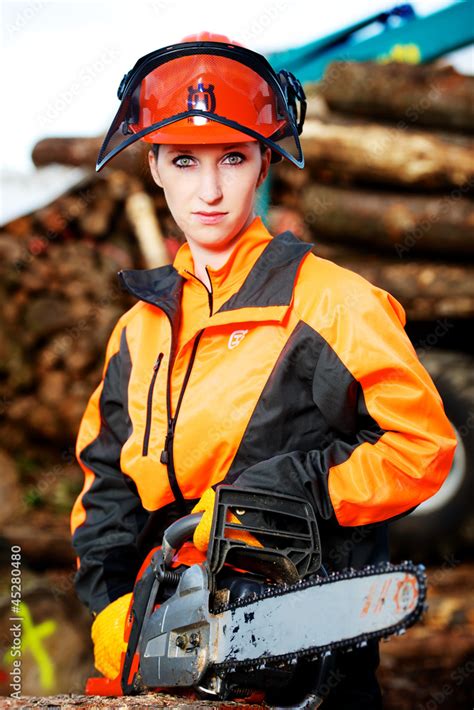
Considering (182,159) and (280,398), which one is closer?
(280,398)

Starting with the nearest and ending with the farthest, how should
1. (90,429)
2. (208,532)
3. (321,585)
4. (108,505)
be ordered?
(321,585) → (208,532) → (108,505) → (90,429)

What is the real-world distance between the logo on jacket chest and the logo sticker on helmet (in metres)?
0.53

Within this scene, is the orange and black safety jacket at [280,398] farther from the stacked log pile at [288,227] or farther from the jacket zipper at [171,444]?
the stacked log pile at [288,227]

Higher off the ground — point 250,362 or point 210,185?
point 210,185

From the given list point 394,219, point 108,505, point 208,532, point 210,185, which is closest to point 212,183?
point 210,185

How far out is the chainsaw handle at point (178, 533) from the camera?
2.00m

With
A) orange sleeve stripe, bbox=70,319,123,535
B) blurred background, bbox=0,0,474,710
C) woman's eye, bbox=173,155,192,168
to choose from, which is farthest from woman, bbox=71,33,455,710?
blurred background, bbox=0,0,474,710

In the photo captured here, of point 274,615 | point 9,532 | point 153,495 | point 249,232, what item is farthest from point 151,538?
point 9,532

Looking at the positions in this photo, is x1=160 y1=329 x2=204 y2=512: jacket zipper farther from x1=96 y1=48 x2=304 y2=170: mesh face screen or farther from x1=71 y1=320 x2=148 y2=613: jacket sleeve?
x1=96 y1=48 x2=304 y2=170: mesh face screen

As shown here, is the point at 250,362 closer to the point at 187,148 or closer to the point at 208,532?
the point at 208,532

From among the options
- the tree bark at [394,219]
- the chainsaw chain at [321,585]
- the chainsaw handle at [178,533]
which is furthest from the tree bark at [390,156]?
the chainsaw chain at [321,585]

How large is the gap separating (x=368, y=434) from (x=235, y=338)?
0.39m

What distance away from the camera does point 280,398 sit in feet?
6.88

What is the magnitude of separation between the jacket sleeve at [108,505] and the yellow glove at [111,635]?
0.24 ft
